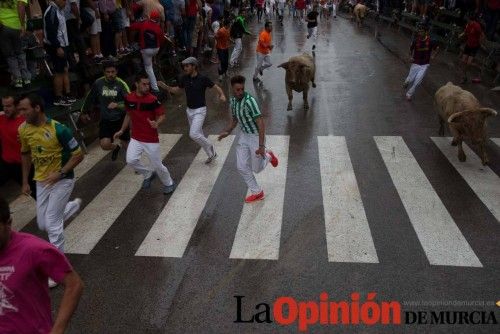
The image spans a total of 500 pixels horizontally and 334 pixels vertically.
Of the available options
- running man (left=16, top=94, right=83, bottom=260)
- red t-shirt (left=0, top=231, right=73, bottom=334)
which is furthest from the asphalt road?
red t-shirt (left=0, top=231, right=73, bottom=334)

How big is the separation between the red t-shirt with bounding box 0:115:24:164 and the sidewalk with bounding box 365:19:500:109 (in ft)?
37.7

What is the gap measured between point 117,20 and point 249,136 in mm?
7950

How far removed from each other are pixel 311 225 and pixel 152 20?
831cm

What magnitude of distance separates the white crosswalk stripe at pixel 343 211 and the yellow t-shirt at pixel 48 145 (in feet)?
11.4

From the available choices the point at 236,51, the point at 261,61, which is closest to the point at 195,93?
the point at 261,61

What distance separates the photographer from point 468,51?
578 inches

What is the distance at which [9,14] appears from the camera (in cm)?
924

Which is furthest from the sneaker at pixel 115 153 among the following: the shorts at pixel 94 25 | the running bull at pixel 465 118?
the running bull at pixel 465 118

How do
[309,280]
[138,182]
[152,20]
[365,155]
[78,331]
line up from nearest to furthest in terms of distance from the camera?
[78,331]
[309,280]
[138,182]
[365,155]
[152,20]

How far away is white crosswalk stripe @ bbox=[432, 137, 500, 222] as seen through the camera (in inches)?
284

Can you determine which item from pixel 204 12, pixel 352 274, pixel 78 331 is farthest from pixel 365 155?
pixel 204 12

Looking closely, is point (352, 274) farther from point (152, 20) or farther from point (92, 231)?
point (152, 20)

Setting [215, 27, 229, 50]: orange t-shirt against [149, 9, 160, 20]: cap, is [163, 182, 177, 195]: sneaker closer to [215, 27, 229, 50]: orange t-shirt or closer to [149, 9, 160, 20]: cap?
[149, 9, 160, 20]: cap

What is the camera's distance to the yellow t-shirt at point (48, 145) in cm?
512
